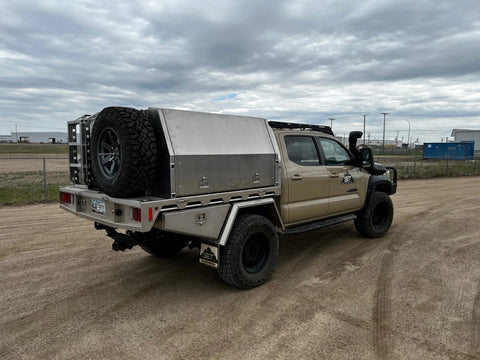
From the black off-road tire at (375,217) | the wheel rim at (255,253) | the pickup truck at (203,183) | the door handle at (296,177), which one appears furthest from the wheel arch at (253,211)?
the black off-road tire at (375,217)

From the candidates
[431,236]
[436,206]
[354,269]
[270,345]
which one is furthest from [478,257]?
[436,206]

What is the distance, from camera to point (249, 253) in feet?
15.1

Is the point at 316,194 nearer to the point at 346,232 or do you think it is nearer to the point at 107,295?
the point at 346,232

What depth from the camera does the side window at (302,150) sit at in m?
5.16

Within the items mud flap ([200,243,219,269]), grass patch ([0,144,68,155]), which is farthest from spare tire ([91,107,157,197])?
grass patch ([0,144,68,155])

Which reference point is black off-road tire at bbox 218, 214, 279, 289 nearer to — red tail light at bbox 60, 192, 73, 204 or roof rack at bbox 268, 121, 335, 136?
roof rack at bbox 268, 121, 335, 136

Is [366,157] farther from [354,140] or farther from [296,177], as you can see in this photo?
[296,177]

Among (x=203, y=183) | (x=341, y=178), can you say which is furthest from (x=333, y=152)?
(x=203, y=183)

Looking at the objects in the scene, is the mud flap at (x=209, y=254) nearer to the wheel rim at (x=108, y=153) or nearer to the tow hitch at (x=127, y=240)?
the tow hitch at (x=127, y=240)

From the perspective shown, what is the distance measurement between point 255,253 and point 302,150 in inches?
67.4

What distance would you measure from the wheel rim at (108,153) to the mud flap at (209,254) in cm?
132

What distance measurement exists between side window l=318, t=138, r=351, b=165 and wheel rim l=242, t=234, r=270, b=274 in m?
1.86

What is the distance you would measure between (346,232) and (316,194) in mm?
2295

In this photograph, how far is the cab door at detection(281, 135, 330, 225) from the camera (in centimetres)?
501
